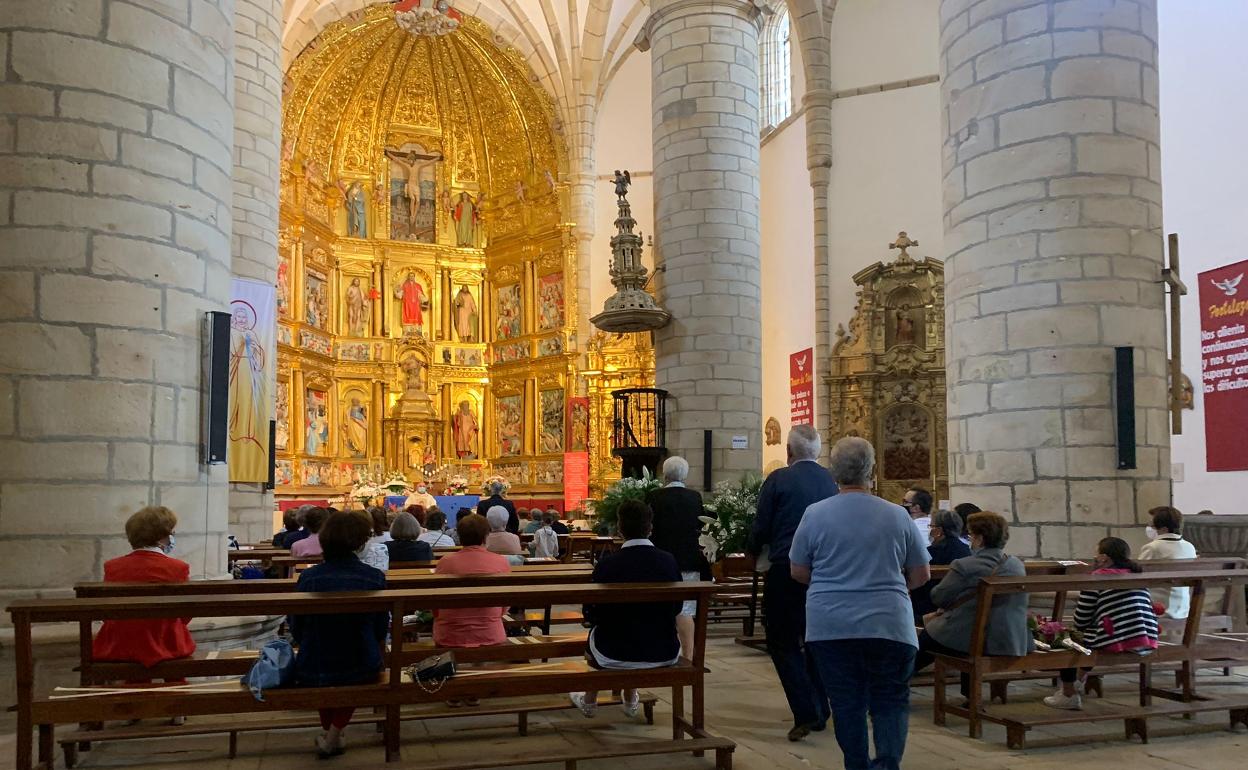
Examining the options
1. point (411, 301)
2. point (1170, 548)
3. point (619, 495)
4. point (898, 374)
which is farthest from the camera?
point (411, 301)

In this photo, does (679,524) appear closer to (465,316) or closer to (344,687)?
(344,687)

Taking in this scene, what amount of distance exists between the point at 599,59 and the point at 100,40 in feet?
65.3

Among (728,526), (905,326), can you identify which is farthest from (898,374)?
(728,526)

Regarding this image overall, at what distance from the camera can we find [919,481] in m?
18.9

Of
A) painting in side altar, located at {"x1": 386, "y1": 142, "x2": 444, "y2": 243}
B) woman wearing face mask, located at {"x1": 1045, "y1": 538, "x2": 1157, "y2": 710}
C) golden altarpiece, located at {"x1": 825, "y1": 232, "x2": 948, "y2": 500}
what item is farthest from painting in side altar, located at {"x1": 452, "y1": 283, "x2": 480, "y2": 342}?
woman wearing face mask, located at {"x1": 1045, "y1": 538, "x2": 1157, "y2": 710}

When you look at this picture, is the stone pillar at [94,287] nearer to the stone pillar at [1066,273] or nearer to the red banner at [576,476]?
the stone pillar at [1066,273]

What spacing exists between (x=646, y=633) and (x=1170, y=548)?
3.77 metres

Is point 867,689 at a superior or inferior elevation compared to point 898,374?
inferior

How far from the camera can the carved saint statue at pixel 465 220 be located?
87.2 ft

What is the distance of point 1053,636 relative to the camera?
5.55 m

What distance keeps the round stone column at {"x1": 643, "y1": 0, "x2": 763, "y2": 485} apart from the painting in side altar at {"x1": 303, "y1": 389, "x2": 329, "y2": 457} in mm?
11888

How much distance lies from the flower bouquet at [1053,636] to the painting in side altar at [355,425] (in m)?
20.4

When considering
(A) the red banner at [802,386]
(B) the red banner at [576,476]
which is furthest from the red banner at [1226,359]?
(B) the red banner at [576,476]

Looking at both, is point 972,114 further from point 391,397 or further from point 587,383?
point 391,397
